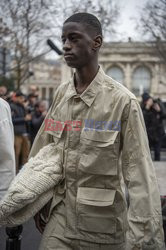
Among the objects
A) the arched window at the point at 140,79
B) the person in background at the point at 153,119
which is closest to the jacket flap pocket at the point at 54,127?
the person in background at the point at 153,119

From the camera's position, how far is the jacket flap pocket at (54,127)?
2145 millimetres

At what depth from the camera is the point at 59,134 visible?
2.14 meters

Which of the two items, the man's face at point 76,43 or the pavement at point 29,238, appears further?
the pavement at point 29,238

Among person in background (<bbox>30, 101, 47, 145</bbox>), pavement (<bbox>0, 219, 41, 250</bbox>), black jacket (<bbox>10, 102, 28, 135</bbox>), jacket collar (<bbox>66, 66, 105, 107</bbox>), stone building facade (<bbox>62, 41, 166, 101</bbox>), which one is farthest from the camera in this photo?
stone building facade (<bbox>62, 41, 166, 101</bbox>)

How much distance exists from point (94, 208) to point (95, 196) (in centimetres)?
7

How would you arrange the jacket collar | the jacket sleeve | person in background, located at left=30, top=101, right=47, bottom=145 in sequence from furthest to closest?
person in background, located at left=30, top=101, right=47, bottom=145
the jacket collar
the jacket sleeve

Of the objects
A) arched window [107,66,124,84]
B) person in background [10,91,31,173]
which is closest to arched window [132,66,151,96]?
arched window [107,66,124,84]

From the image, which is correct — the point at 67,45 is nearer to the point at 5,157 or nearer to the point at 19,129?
the point at 5,157

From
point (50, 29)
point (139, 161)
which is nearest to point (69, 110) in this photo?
point (139, 161)

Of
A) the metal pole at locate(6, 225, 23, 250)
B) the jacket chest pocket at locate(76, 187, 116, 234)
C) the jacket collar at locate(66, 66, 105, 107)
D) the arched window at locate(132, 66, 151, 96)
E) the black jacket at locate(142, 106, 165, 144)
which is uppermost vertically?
the jacket collar at locate(66, 66, 105, 107)

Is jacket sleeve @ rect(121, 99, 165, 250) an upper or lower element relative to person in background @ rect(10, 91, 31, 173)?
upper

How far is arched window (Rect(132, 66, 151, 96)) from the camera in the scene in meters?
63.1

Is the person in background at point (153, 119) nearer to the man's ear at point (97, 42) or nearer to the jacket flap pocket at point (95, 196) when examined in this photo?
the man's ear at point (97, 42)

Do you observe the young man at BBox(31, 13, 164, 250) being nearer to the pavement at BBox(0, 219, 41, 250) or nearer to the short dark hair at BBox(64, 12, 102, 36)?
the short dark hair at BBox(64, 12, 102, 36)
